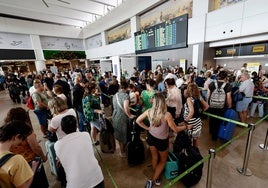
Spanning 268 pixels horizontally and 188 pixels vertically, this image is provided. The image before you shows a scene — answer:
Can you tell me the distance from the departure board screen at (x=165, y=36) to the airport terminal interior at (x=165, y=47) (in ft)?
0.14

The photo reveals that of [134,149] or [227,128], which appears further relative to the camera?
[227,128]

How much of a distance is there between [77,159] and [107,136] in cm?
152

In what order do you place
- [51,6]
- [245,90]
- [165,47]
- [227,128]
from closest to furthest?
[227,128], [245,90], [165,47], [51,6]

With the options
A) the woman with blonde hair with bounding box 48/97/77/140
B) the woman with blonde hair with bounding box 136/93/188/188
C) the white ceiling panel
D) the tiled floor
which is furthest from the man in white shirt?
the white ceiling panel

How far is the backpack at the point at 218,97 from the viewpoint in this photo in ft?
9.48

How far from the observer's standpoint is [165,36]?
6895mm

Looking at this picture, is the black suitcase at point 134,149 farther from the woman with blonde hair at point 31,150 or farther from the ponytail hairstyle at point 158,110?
the woman with blonde hair at point 31,150

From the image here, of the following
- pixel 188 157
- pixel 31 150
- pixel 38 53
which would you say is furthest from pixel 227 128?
pixel 38 53

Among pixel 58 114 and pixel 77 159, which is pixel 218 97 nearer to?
pixel 77 159

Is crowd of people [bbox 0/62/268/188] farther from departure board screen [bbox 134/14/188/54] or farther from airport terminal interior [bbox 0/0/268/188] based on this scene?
departure board screen [bbox 134/14/188/54]

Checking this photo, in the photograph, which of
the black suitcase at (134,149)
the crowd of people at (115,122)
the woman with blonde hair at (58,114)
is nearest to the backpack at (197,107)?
the crowd of people at (115,122)

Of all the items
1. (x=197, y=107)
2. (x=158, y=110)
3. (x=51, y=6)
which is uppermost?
(x=51, y=6)

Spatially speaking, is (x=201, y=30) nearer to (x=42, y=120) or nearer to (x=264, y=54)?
(x=264, y=54)

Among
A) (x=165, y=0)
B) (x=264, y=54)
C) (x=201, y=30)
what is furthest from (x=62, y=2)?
(x=264, y=54)
